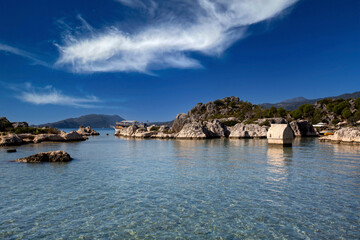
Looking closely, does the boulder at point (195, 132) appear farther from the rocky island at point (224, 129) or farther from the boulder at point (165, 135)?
the boulder at point (165, 135)

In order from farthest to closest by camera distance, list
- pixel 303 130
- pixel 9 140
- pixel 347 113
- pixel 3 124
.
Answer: pixel 347 113 → pixel 303 130 → pixel 3 124 → pixel 9 140

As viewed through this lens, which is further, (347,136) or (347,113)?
(347,113)

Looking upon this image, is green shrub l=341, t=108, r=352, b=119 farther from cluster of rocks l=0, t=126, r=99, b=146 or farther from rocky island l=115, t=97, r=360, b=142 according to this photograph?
cluster of rocks l=0, t=126, r=99, b=146

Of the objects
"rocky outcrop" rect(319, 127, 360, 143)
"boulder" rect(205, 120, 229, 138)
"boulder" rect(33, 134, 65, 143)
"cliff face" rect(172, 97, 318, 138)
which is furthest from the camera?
"boulder" rect(205, 120, 229, 138)

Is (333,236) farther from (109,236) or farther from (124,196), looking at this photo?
(124,196)

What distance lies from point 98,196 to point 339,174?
64.0 ft

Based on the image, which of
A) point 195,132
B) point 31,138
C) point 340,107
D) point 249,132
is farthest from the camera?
point 340,107

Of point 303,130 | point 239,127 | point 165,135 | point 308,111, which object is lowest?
point 165,135

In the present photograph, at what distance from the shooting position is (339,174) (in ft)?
64.4

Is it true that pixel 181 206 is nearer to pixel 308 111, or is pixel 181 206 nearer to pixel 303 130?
pixel 303 130

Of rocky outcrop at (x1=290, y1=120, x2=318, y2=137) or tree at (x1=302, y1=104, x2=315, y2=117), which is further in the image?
tree at (x1=302, y1=104, x2=315, y2=117)

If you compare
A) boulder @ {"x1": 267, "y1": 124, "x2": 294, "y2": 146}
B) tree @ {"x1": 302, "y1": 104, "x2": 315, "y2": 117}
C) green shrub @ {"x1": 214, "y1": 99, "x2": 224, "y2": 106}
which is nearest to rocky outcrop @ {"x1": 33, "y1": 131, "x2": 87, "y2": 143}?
boulder @ {"x1": 267, "y1": 124, "x2": 294, "y2": 146}

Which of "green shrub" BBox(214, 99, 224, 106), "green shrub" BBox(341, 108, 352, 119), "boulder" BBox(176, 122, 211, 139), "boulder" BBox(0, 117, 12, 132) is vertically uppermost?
"green shrub" BBox(214, 99, 224, 106)

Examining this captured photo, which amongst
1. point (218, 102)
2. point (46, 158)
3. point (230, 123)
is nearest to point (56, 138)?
point (46, 158)
